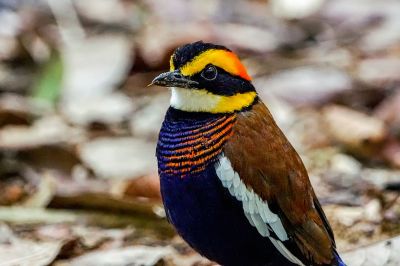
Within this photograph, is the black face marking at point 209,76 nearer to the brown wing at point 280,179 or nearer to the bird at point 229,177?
the bird at point 229,177

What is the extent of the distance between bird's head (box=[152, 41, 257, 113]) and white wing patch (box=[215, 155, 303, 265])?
0.30 meters

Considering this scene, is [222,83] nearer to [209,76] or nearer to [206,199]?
[209,76]

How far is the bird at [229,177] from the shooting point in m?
4.30

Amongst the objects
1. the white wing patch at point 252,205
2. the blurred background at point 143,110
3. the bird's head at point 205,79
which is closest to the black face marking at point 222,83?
the bird's head at point 205,79

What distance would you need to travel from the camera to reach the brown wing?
4301mm

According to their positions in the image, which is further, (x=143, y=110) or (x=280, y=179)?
(x=143, y=110)

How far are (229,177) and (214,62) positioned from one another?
0.54m

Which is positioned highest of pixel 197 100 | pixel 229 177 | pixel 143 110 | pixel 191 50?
pixel 143 110

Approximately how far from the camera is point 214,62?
448 cm

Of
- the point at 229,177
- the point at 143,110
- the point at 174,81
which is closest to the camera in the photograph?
the point at 229,177

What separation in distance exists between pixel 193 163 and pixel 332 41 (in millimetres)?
5140

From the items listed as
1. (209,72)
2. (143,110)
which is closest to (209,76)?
(209,72)

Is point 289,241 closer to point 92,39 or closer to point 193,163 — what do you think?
point 193,163

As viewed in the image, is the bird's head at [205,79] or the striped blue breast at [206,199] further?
the bird's head at [205,79]
